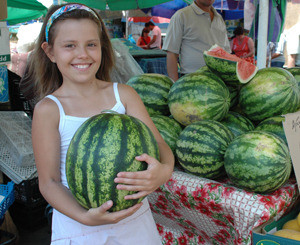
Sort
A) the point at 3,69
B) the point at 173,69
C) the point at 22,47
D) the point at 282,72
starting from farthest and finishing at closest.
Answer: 1. the point at 22,47
2. the point at 173,69
3. the point at 3,69
4. the point at 282,72

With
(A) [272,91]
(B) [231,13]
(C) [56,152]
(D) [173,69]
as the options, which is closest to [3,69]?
(D) [173,69]

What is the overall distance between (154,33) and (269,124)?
8.81 m

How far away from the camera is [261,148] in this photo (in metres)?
1.53

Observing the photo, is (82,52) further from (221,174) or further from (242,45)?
(242,45)

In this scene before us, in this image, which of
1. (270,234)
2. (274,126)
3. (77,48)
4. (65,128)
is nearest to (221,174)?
(274,126)

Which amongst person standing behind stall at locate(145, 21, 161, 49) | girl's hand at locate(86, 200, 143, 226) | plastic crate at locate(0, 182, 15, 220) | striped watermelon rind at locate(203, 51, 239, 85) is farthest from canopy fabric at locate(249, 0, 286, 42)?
person standing behind stall at locate(145, 21, 161, 49)

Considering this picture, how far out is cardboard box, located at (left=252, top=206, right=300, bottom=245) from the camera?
1.20m

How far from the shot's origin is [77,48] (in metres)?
1.40

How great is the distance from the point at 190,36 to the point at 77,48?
261 cm

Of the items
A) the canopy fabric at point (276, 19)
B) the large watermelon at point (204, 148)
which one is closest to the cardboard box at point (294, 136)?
the large watermelon at point (204, 148)

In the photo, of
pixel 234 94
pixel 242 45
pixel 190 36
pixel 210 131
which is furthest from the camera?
pixel 242 45

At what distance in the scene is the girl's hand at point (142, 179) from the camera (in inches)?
40.6

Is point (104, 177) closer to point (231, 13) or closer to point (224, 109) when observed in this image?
point (224, 109)

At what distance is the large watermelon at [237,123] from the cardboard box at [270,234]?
1.84 ft
